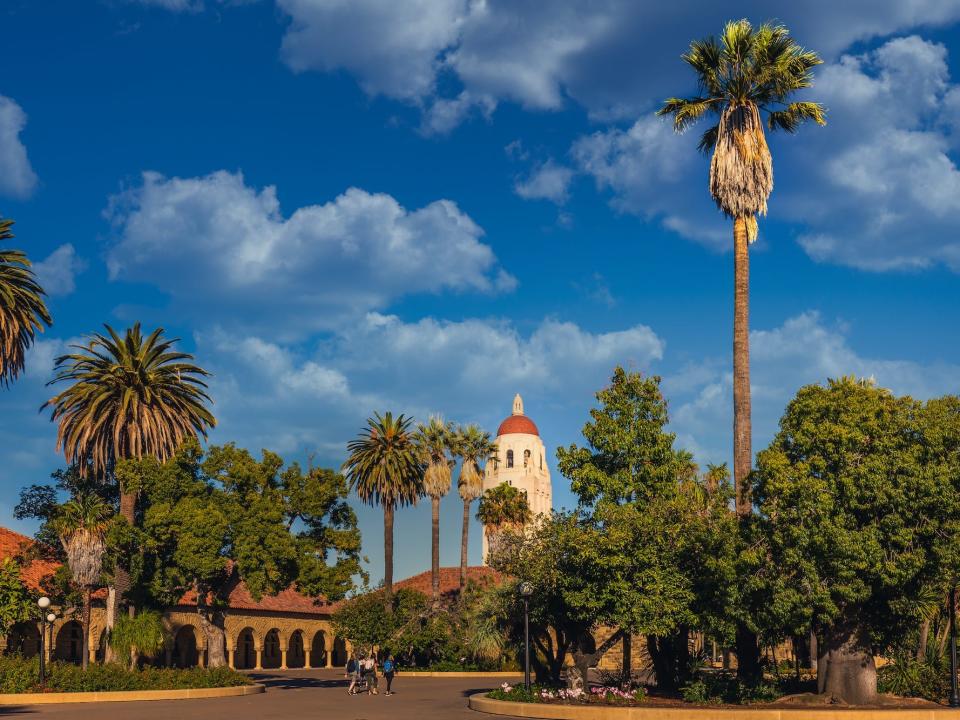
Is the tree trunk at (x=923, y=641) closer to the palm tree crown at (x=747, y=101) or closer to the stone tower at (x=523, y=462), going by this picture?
the palm tree crown at (x=747, y=101)

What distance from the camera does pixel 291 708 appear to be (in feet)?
95.6

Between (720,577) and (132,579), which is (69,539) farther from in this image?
(720,577)

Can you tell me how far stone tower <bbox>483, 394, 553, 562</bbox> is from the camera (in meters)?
116

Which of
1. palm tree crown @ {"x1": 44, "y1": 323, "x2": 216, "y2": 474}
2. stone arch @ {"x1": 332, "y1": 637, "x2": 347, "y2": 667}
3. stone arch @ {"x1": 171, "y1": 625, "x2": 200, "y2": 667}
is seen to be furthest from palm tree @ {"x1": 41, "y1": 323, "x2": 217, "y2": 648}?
stone arch @ {"x1": 332, "y1": 637, "x2": 347, "y2": 667}

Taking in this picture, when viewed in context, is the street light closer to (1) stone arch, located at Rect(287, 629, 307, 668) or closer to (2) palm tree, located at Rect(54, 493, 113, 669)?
(2) palm tree, located at Rect(54, 493, 113, 669)

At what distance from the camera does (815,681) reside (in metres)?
28.0

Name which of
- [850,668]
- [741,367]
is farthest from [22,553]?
[850,668]

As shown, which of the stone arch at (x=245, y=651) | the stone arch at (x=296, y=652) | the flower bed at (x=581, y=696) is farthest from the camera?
the stone arch at (x=296, y=652)

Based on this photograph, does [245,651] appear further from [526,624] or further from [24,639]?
[526,624]

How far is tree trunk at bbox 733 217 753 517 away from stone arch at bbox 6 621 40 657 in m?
32.7

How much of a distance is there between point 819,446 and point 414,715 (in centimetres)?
1262

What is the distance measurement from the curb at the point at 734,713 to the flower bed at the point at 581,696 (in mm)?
1429

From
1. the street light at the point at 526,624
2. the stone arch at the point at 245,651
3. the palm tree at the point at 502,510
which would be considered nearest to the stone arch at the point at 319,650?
the stone arch at the point at 245,651

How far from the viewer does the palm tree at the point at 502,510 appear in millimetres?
60531
